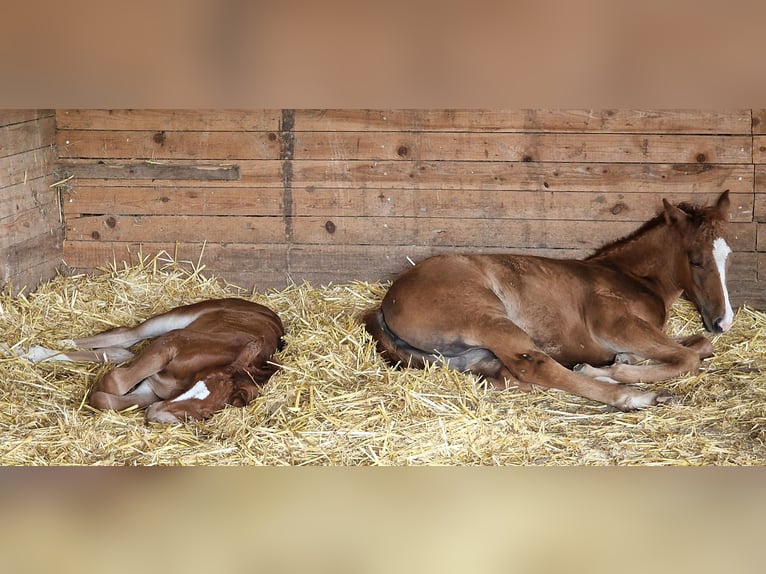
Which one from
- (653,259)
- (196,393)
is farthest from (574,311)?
(196,393)

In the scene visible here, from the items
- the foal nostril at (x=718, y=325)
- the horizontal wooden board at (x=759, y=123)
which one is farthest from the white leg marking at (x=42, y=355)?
the horizontal wooden board at (x=759, y=123)

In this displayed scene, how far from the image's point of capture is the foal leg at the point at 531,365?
427 centimetres

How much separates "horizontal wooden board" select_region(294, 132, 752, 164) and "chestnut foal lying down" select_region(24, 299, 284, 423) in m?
1.48

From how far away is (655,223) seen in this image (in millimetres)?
5168

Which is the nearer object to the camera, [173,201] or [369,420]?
[369,420]

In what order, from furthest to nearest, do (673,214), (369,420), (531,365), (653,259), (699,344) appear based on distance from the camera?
(653,259) < (673,214) < (699,344) < (531,365) < (369,420)

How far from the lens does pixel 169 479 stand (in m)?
0.46

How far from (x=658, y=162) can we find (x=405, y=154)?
5.54ft

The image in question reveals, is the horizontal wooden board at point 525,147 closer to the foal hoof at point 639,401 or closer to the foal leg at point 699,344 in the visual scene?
the foal leg at point 699,344

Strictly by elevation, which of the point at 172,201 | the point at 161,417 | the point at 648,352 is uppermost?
the point at 172,201

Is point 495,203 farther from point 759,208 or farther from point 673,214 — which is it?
point 759,208

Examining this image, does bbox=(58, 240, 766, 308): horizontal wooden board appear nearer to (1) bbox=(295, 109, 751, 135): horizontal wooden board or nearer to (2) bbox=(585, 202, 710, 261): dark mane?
(2) bbox=(585, 202, 710, 261): dark mane

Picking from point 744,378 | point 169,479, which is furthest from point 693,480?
point 744,378

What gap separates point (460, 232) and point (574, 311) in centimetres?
115
